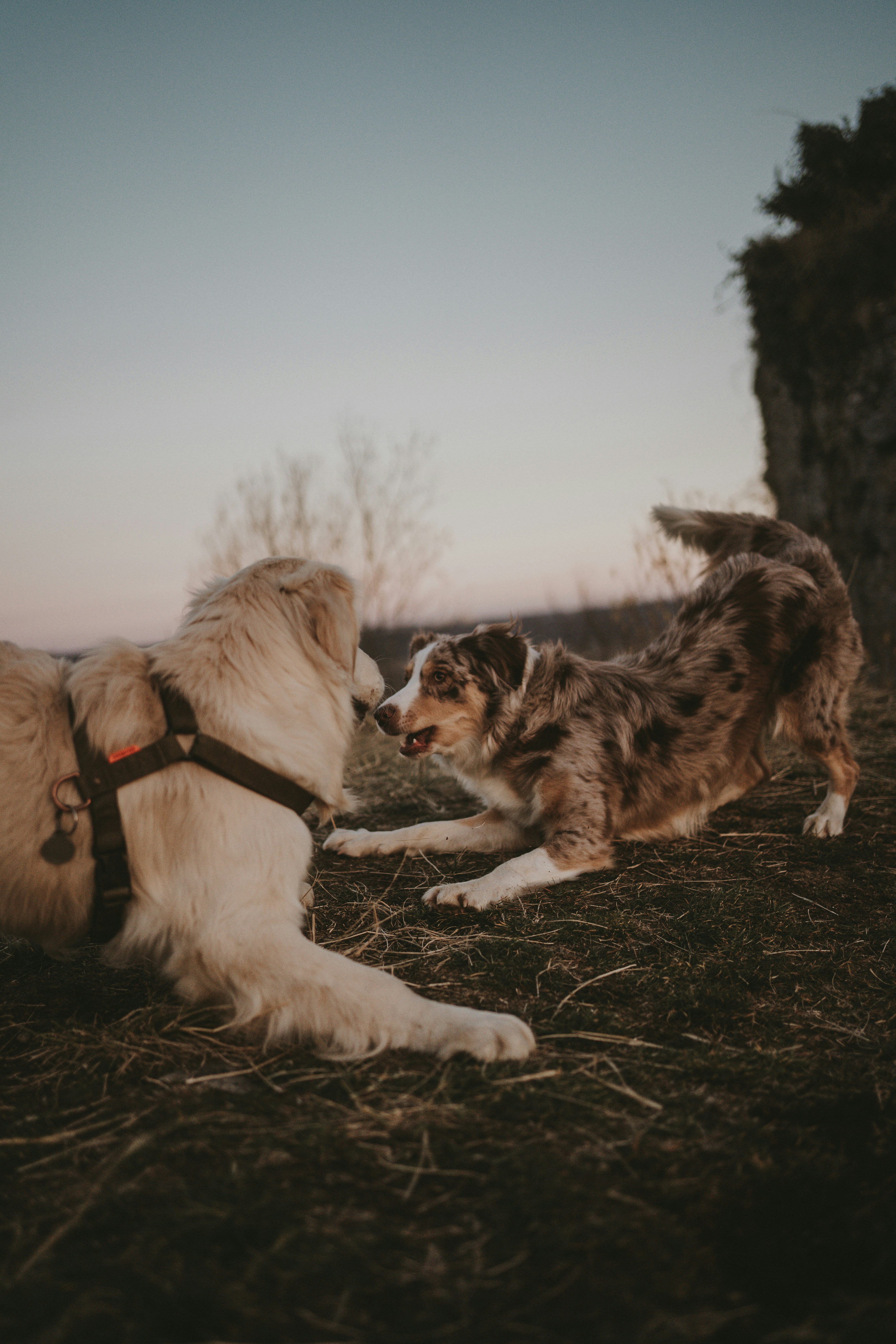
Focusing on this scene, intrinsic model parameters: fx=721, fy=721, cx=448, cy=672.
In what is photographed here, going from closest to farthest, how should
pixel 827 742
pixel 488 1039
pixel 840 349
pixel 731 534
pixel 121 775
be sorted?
pixel 488 1039 < pixel 121 775 < pixel 827 742 < pixel 731 534 < pixel 840 349

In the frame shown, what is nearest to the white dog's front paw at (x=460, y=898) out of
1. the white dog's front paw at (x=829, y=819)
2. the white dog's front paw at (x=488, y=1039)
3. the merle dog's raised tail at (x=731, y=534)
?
the white dog's front paw at (x=488, y=1039)

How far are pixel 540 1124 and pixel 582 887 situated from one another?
1869mm

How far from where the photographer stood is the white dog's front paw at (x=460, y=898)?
327 cm

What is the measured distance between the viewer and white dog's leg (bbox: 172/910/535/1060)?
2.07 meters

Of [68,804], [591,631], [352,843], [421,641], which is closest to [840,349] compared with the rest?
[591,631]

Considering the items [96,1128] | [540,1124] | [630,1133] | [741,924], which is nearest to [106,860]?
[96,1128]

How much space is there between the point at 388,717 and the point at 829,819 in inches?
103

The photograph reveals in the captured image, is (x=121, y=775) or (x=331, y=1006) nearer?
(x=331, y=1006)

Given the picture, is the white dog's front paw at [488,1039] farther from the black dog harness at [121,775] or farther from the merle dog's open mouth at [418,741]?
the merle dog's open mouth at [418,741]

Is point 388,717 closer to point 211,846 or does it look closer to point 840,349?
point 211,846

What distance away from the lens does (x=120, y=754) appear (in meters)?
2.24

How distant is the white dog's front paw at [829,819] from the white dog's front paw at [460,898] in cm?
207

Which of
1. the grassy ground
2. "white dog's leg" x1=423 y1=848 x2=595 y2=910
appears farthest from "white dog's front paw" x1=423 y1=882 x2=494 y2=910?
the grassy ground

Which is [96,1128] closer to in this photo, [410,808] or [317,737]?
[317,737]
